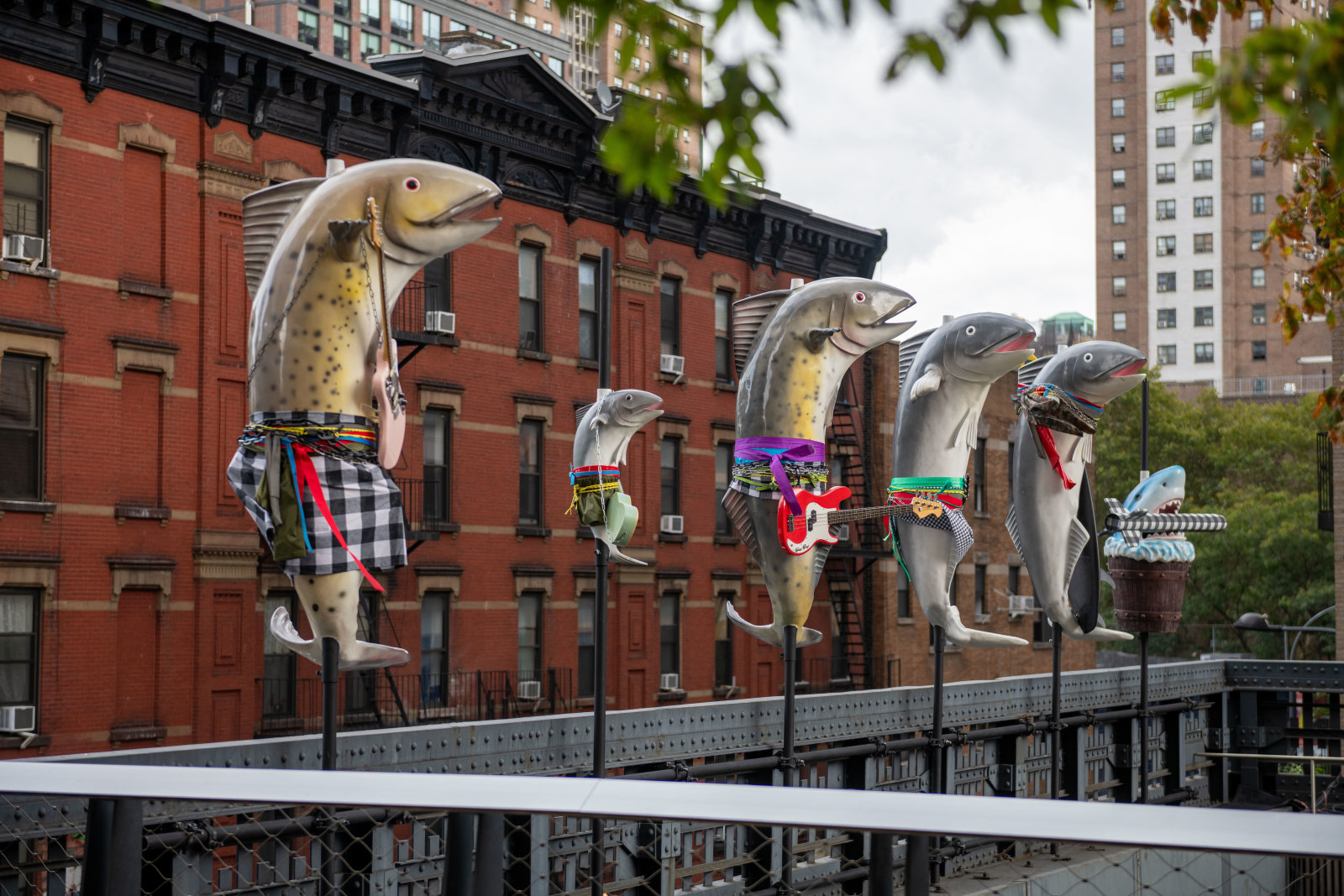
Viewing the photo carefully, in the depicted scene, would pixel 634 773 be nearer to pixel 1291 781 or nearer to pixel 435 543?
pixel 1291 781

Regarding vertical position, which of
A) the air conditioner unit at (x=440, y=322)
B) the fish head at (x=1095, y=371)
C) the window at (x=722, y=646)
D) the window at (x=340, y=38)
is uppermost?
the window at (x=340, y=38)

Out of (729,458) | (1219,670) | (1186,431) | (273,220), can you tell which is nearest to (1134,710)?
(1219,670)

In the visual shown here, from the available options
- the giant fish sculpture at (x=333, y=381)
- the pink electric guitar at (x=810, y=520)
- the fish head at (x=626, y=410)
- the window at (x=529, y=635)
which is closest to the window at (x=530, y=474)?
the window at (x=529, y=635)

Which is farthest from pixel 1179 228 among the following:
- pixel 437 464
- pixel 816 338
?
pixel 816 338

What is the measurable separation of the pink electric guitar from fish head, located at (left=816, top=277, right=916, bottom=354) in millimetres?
1148

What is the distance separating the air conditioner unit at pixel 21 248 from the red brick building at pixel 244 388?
0.14ft

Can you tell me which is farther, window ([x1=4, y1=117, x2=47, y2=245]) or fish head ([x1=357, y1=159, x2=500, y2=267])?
window ([x1=4, y1=117, x2=47, y2=245])

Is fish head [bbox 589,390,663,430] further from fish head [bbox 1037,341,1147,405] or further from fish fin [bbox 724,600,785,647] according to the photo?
fish head [bbox 1037,341,1147,405]

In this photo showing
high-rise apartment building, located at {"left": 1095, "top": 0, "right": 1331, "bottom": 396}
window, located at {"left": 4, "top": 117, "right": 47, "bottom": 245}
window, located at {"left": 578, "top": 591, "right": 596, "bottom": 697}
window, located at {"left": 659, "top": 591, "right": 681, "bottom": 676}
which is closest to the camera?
window, located at {"left": 4, "top": 117, "right": 47, "bottom": 245}

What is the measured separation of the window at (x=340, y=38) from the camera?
262 ft

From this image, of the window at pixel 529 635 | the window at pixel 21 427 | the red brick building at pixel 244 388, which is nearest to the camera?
the window at pixel 21 427

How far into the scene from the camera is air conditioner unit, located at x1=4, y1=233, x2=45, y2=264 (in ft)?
66.8

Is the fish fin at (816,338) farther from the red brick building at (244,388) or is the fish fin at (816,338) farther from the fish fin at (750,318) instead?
the red brick building at (244,388)

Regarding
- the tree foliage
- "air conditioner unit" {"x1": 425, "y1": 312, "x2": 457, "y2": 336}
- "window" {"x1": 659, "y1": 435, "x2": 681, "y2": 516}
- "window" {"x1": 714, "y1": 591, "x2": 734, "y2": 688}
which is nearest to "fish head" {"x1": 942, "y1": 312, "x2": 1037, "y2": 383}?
"air conditioner unit" {"x1": 425, "y1": 312, "x2": 457, "y2": 336}
